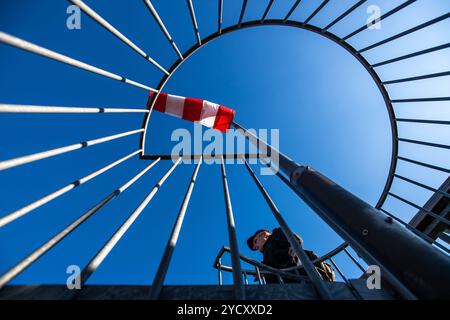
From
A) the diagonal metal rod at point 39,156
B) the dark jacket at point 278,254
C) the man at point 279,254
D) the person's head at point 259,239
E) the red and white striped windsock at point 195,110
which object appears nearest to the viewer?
the diagonal metal rod at point 39,156

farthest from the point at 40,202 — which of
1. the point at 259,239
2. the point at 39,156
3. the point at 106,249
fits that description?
the point at 259,239

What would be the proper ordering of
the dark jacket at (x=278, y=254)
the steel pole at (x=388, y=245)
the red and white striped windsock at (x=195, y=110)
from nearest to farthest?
the steel pole at (x=388, y=245)
the dark jacket at (x=278, y=254)
the red and white striped windsock at (x=195, y=110)

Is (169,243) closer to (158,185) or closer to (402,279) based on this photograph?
(158,185)

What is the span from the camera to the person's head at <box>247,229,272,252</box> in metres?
5.76

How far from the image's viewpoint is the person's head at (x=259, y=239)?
18.9ft

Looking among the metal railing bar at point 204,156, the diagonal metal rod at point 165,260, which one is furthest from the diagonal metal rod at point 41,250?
the metal railing bar at point 204,156

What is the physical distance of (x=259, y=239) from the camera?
5824mm

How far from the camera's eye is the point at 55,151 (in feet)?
4.03

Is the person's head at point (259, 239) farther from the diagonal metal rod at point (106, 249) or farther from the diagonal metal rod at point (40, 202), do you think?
the diagonal metal rod at point (40, 202)

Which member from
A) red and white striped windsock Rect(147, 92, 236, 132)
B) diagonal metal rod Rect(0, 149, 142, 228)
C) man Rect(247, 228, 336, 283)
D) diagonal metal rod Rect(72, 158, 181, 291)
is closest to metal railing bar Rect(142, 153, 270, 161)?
diagonal metal rod Rect(0, 149, 142, 228)

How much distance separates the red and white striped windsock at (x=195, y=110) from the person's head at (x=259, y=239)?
272 cm

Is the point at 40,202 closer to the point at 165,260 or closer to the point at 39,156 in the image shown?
the point at 39,156

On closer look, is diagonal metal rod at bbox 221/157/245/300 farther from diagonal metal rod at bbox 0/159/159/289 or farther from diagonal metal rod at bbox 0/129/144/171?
diagonal metal rod at bbox 0/129/144/171
